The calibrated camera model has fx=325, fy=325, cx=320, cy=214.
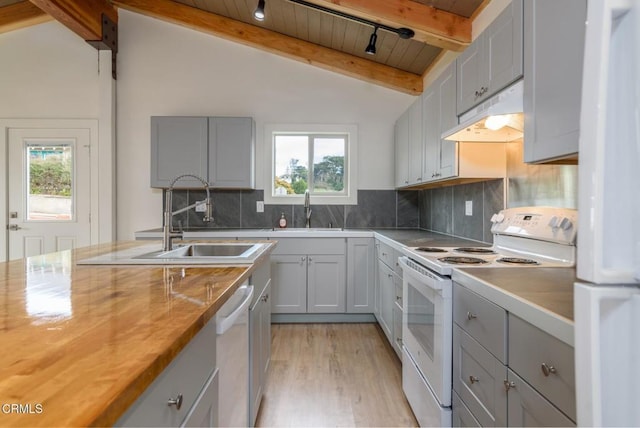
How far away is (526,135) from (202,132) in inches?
114

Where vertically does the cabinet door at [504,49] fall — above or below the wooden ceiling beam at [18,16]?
below

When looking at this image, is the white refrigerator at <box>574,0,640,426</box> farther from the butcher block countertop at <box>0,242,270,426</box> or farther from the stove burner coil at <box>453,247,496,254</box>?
the stove burner coil at <box>453,247,496,254</box>

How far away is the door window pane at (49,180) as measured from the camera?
3.62 metres

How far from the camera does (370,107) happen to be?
3670 millimetres

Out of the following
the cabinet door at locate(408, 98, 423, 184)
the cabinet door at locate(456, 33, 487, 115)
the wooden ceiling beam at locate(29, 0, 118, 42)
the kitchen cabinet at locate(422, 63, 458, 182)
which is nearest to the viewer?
the cabinet door at locate(456, 33, 487, 115)

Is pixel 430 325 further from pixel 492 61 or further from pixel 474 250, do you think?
pixel 492 61

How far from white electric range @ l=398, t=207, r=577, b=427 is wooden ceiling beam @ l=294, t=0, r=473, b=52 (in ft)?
4.69

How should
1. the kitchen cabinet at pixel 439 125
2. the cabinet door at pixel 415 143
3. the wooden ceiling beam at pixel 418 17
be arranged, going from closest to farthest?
the kitchen cabinet at pixel 439 125 < the wooden ceiling beam at pixel 418 17 < the cabinet door at pixel 415 143

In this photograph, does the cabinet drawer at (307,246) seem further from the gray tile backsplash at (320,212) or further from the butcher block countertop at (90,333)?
the butcher block countertop at (90,333)

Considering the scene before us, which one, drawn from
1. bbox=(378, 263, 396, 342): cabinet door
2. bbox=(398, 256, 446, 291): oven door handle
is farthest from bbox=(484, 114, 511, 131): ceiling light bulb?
bbox=(378, 263, 396, 342): cabinet door

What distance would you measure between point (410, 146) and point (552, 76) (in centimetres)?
186

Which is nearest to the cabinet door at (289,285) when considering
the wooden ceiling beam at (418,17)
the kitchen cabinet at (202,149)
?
the kitchen cabinet at (202,149)

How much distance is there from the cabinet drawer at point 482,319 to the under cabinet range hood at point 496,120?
0.77 metres

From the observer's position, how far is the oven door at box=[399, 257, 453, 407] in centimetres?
140
